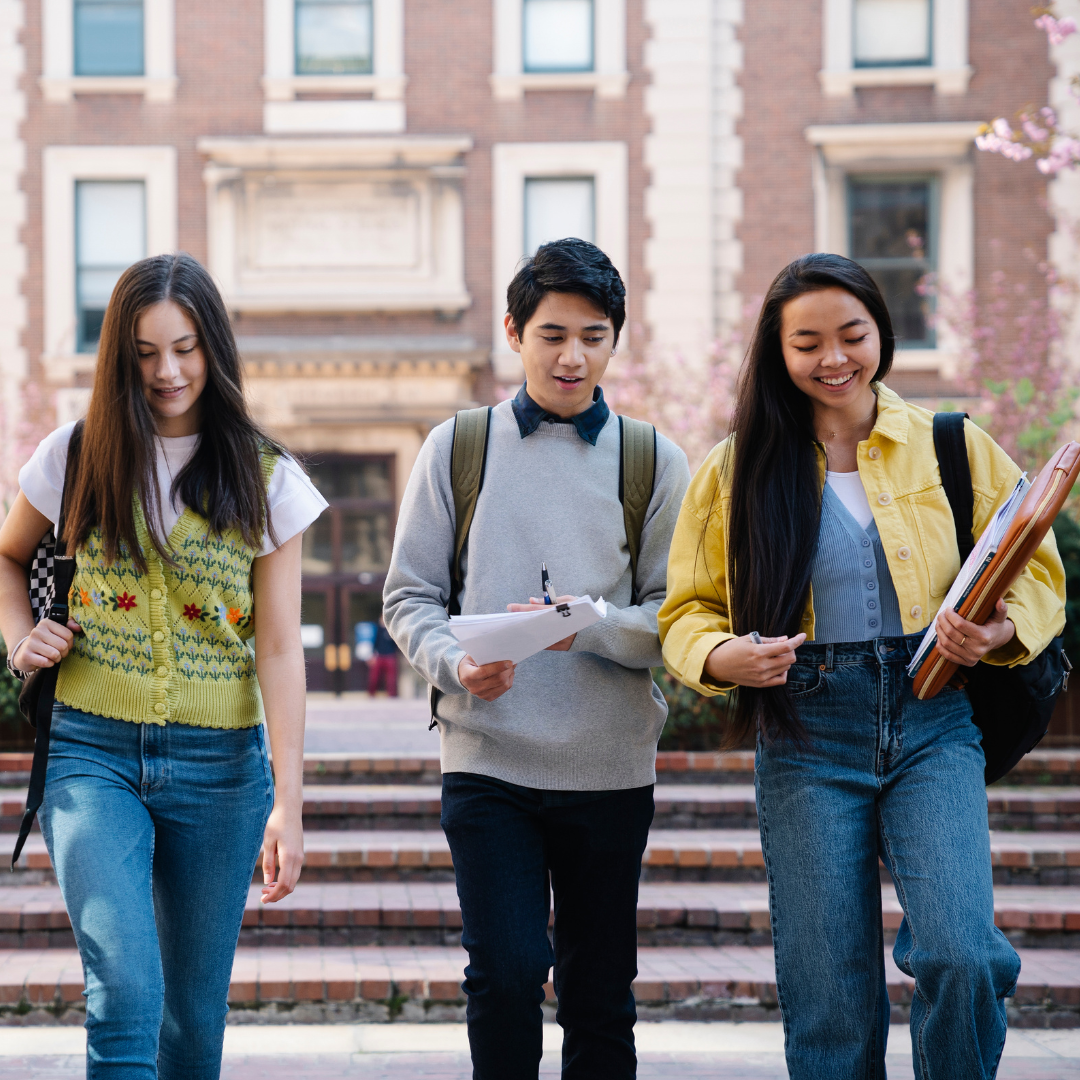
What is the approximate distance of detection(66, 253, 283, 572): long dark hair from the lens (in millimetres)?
2654

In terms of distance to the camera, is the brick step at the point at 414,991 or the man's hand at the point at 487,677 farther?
the brick step at the point at 414,991

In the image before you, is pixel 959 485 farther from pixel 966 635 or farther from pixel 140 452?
pixel 140 452

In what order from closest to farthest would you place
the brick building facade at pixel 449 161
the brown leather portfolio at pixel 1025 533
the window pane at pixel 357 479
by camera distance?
1. the brown leather portfolio at pixel 1025 533
2. the brick building facade at pixel 449 161
3. the window pane at pixel 357 479

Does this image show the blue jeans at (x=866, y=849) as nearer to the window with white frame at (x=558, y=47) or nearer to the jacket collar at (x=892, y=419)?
the jacket collar at (x=892, y=419)

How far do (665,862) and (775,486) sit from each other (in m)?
4.07

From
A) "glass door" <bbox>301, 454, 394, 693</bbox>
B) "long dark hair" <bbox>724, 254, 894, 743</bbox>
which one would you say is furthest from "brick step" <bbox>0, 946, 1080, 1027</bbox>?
"glass door" <bbox>301, 454, 394, 693</bbox>

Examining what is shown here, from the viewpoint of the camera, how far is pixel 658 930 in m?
5.89

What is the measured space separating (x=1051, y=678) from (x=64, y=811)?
1.85 metres

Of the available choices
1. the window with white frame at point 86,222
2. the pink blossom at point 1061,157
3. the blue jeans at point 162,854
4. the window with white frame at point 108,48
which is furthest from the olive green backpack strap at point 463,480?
the window with white frame at point 108,48

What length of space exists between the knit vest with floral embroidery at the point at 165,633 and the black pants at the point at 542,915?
53cm

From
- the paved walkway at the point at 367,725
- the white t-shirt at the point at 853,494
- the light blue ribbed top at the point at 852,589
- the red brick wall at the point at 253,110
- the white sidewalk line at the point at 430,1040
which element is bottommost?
the paved walkway at the point at 367,725

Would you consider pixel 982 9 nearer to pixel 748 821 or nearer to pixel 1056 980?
pixel 748 821

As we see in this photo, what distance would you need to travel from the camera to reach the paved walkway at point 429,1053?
4457mm

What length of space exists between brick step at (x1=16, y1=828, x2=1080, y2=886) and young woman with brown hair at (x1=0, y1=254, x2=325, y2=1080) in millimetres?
3779
